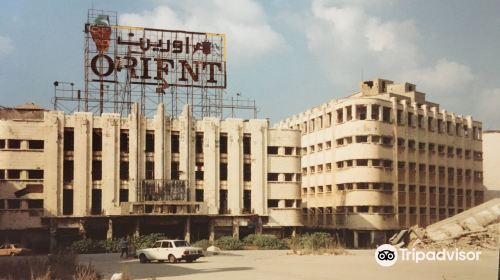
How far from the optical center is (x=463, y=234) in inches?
2124

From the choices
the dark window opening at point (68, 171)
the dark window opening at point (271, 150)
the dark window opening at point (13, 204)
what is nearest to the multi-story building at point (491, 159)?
the dark window opening at point (271, 150)

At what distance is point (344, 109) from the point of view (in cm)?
7975

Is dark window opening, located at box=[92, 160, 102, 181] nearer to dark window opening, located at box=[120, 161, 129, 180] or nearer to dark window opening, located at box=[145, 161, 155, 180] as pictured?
dark window opening, located at box=[120, 161, 129, 180]

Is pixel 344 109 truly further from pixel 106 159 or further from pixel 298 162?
pixel 106 159

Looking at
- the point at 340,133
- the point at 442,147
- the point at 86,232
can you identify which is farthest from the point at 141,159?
the point at 442,147

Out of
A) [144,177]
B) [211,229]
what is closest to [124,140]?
[144,177]

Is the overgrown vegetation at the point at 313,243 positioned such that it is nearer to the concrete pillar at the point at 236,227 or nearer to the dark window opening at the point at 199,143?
the concrete pillar at the point at 236,227

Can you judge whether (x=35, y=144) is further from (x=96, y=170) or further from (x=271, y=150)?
(x=271, y=150)

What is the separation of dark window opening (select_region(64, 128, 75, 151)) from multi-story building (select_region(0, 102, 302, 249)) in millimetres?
102

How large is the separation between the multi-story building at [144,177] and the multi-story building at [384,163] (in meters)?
11.1

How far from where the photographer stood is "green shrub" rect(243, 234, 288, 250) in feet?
206

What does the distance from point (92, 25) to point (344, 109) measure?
32495 mm

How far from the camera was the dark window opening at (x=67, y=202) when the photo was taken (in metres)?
63.1

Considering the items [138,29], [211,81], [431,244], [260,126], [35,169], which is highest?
[138,29]
